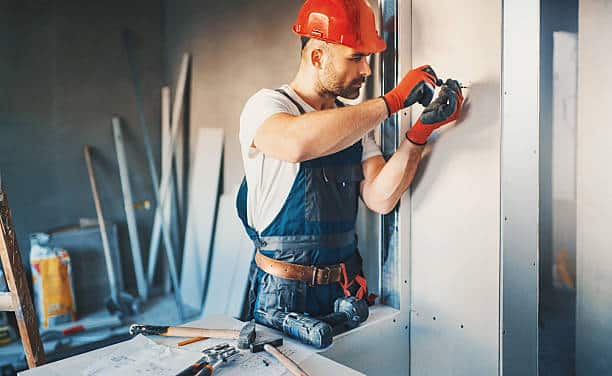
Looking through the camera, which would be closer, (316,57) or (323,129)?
(323,129)

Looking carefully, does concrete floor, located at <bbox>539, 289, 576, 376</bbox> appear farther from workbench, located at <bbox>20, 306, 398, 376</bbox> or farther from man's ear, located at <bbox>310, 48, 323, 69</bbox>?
man's ear, located at <bbox>310, 48, 323, 69</bbox>

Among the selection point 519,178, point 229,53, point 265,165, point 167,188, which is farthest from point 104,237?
point 519,178

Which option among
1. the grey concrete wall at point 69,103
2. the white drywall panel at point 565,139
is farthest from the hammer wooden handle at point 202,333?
the grey concrete wall at point 69,103

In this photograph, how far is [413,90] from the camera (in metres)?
1.29

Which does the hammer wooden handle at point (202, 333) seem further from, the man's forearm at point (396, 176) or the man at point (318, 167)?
the man's forearm at point (396, 176)

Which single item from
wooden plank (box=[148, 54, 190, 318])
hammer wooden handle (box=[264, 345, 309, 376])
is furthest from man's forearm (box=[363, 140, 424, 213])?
wooden plank (box=[148, 54, 190, 318])

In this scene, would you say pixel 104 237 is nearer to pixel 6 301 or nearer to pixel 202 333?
pixel 6 301

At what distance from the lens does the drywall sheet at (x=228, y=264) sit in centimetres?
356

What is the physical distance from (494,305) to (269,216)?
2.21ft

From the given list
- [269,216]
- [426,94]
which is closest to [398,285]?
[269,216]

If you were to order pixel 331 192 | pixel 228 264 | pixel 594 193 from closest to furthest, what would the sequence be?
pixel 331 192 → pixel 594 193 → pixel 228 264

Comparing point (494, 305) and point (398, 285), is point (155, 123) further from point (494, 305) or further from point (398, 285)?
point (494, 305)

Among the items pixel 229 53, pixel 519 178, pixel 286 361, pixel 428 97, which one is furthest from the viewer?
pixel 229 53

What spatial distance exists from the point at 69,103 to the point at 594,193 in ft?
12.1
